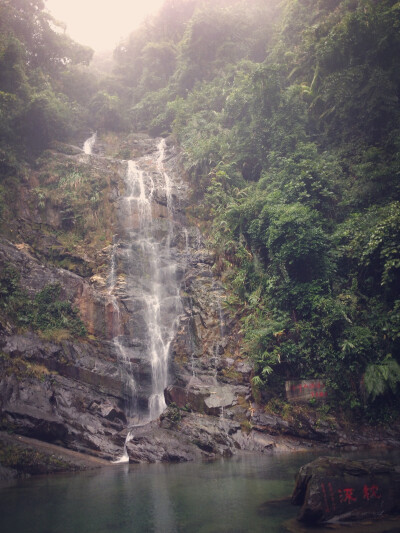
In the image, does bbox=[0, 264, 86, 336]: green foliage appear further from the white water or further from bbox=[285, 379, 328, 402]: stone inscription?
bbox=[285, 379, 328, 402]: stone inscription

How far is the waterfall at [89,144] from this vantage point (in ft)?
97.7

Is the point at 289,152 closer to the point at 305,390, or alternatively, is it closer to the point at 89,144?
the point at 305,390

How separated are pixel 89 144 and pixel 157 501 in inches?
1179

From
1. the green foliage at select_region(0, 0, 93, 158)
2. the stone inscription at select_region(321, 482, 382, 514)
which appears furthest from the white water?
the stone inscription at select_region(321, 482, 382, 514)

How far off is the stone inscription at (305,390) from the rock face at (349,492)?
789 centimetres

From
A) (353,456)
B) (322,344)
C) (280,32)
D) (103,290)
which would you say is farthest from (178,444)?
(280,32)

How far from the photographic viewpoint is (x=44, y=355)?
48.0ft

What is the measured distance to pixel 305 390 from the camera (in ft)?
46.5

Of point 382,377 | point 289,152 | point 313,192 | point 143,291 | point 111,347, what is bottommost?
point 382,377

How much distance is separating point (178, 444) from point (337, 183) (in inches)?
588

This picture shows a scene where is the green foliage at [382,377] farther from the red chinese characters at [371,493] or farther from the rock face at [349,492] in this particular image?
the red chinese characters at [371,493]

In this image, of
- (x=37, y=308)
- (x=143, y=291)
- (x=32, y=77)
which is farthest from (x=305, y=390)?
(x=32, y=77)

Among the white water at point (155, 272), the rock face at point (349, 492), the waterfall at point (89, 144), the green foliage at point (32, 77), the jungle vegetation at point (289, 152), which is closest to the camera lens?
the rock face at point (349, 492)

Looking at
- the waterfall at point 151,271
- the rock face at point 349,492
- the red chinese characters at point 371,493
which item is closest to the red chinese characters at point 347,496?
the rock face at point 349,492
